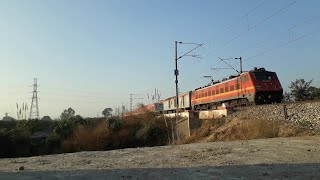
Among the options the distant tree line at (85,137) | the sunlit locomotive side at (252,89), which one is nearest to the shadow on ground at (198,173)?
the sunlit locomotive side at (252,89)

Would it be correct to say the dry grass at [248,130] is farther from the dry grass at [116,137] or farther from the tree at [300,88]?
the tree at [300,88]

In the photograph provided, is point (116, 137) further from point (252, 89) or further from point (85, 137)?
point (252, 89)

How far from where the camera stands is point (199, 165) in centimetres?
1226

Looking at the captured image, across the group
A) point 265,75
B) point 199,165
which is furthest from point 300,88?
point 199,165

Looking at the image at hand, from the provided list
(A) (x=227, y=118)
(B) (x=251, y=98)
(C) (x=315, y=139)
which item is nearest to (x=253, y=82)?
(B) (x=251, y=98)

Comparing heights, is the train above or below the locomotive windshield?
below

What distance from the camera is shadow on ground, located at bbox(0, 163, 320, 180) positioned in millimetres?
10289

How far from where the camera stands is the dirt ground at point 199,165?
34.8ft

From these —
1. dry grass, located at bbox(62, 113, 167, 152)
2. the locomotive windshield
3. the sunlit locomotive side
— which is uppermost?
the locomotive windshield

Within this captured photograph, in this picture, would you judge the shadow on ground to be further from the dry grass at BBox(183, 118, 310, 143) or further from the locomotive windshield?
the locomotive windshield

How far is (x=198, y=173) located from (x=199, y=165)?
4.62ft

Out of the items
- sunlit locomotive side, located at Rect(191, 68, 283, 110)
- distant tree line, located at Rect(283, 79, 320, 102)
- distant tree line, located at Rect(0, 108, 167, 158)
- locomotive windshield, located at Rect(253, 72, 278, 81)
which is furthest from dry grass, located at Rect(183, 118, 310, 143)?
distant tree line, located at Rect(283, 79, 320, 102)

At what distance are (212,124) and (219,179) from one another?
2400 centimetres

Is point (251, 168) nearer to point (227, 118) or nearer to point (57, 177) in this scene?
point (57, 177)
